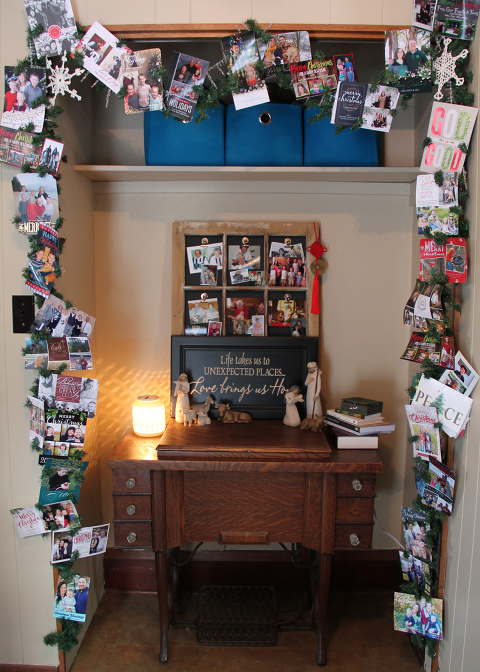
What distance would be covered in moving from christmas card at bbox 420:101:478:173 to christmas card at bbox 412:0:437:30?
0.85ft

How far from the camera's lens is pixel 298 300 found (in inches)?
88.4

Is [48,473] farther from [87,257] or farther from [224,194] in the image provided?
[224,194]

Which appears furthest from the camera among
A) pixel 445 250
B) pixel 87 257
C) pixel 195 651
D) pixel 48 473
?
pixel 87 257

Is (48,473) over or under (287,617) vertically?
over

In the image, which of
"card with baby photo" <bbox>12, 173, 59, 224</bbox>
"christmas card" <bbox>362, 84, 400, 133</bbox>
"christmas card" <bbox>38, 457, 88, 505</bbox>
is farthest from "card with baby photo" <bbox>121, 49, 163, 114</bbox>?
"christmas card" <bbox>38, 457, 88, 505</bbox>

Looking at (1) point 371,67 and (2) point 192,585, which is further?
(2) point 192,585

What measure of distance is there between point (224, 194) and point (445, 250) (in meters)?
1.04

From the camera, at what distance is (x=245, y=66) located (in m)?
1.70

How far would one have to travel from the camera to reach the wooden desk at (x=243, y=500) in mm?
1810

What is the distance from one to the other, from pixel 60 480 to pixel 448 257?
5.35 ft

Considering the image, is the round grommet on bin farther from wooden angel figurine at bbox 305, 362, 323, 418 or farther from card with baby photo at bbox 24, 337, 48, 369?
card with baby photo at bbox 24, 337, 48, 369

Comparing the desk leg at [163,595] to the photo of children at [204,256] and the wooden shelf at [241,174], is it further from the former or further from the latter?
the wooden shelf at [241,174]

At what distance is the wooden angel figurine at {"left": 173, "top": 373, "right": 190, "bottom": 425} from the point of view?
211 centimetres

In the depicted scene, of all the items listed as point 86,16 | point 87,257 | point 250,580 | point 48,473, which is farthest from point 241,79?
point 250,580
